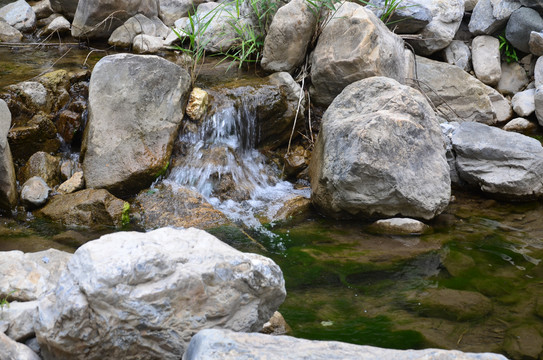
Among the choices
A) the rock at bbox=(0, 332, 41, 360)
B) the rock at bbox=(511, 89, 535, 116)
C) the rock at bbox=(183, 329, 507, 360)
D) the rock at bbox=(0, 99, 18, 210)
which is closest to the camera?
the rock at bbox=(183, 329, 507, 360)

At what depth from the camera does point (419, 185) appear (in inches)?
177

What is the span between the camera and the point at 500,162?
5.22 m

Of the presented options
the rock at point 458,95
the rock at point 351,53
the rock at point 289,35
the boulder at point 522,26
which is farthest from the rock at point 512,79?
the rock at point 289,35

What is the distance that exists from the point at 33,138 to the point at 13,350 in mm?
3380

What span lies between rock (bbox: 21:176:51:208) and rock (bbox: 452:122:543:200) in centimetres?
398

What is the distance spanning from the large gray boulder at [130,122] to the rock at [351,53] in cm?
166

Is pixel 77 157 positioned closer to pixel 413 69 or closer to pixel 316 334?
pixel 316 334

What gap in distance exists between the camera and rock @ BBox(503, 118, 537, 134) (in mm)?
6902

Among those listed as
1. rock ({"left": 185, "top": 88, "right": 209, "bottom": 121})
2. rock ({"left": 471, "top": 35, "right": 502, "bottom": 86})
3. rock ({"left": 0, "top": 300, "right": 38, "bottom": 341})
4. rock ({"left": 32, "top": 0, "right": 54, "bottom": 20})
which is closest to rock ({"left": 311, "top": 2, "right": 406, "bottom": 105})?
rock ({"left": 185, "top": 88, "right": 209, "bottom": 121})

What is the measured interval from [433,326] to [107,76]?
3.64 meters

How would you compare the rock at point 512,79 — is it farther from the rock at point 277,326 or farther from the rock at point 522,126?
the rock at point 277,326

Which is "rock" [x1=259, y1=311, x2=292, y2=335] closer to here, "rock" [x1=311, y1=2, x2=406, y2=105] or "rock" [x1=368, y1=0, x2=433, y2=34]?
"rock" [x1=311, y1=2, x2=406, y2=105]

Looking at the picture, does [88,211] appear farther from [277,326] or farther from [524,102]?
[524,102]

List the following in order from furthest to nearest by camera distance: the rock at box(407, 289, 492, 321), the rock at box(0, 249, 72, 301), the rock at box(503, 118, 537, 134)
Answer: the rock at box(503, 118, 537, 134)
the rock at box(407, 289, 492, 321)
the rock at box(0, 249, 72, 301)
